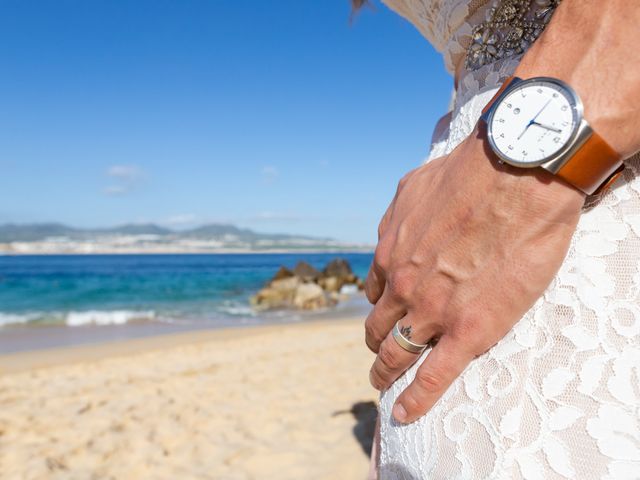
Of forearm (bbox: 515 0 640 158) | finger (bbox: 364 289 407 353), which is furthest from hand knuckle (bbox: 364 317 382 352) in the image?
forearm (bbox: 515 0 640 158)

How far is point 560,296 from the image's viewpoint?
0.65 meters

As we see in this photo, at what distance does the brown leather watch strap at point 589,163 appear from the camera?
60cm

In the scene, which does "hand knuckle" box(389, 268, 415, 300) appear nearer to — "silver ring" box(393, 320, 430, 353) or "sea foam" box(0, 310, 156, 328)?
"silver ring" box(393, 320, 430, 353)

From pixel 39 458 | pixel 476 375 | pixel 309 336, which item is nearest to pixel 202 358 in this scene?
pixel 309 336

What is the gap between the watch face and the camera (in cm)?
61

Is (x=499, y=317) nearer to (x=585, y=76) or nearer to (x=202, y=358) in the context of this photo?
(x=585, y=76)

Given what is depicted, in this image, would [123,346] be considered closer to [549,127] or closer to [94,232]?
[549,127]

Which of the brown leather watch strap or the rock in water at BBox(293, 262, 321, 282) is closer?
the brown leather watch strap

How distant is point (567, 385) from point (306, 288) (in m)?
13.8

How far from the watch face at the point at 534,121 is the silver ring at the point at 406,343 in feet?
1.01

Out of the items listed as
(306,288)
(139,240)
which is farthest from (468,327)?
(139,240)

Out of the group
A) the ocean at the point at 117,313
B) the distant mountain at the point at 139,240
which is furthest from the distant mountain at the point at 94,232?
the ocean at the point at 117,313

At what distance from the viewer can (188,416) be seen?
3.89 m

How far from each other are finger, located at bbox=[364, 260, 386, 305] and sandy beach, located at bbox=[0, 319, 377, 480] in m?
2.33
